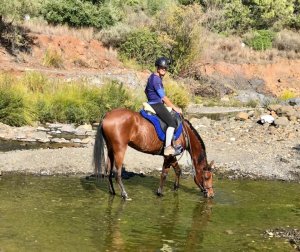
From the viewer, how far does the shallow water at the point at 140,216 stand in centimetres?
776

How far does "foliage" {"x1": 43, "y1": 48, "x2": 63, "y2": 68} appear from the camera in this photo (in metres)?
36.8

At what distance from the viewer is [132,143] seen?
35.9 feet

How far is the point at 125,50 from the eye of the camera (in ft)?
139

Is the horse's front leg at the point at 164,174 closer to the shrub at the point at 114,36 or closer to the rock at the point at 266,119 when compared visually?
the rock at the point at 266,119

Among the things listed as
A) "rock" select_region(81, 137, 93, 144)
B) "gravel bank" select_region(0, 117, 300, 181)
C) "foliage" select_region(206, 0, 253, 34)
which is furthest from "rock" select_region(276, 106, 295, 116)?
"foliage" select_region(206, 0, 253, 34)

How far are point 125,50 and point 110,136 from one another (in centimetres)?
3251

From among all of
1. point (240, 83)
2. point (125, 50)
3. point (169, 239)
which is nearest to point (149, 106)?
point (169, 239)

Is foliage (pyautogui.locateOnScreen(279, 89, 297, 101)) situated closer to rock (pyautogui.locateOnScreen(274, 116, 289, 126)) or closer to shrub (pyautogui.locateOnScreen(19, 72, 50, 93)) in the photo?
rock (pyautogui.locateOnScreen(274, 116, 289, 126))

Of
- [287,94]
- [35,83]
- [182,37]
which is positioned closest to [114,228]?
[35,83]

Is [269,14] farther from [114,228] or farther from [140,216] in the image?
[114,228]

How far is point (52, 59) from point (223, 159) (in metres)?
24.2

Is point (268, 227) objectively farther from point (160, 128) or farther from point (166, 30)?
point (166, 30)

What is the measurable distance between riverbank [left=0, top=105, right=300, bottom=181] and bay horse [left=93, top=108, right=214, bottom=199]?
0.67 metres

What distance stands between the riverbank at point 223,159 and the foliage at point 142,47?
21795mm
